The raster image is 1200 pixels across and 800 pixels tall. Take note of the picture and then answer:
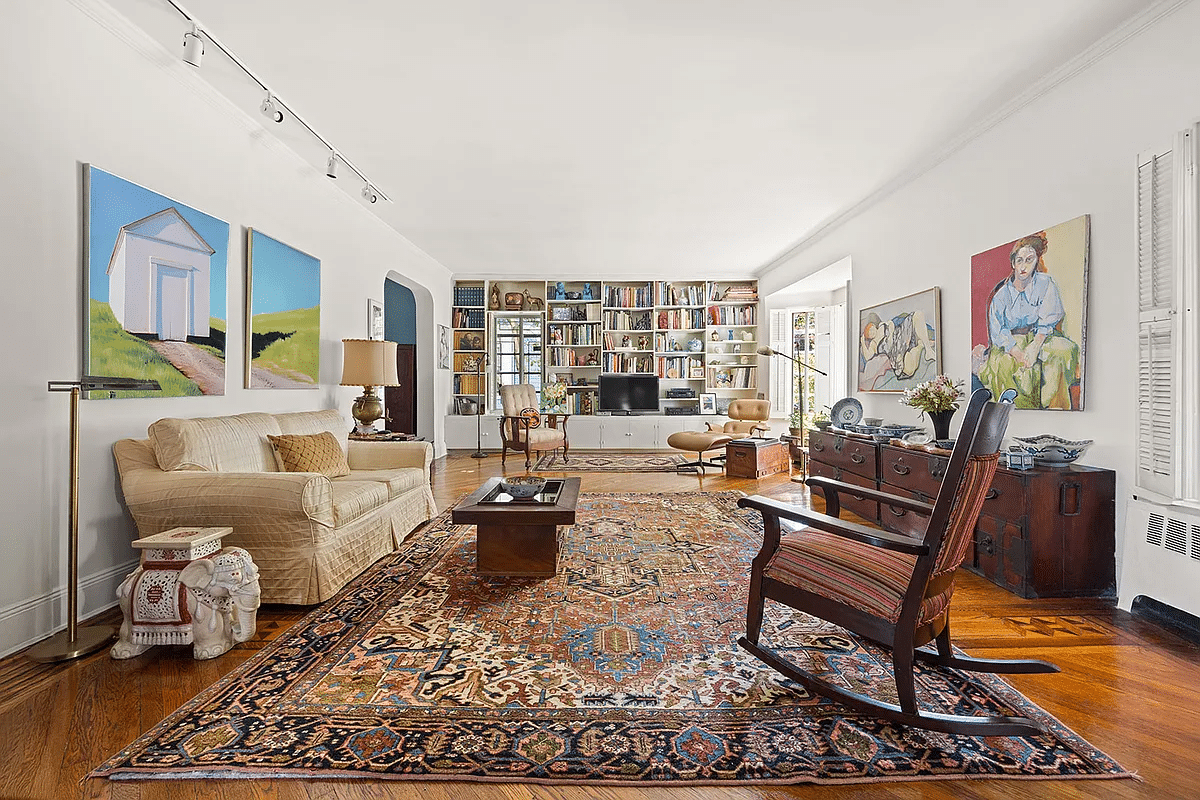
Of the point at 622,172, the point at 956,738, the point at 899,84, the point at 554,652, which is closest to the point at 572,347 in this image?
the point at 622,172

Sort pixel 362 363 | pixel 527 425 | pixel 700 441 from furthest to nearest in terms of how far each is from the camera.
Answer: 1. pixel 527 425
2. pixel 700 441
3. pixel 362 363

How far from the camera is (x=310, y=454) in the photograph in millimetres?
3801

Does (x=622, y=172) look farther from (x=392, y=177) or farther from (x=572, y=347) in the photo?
(x=572, y=347)

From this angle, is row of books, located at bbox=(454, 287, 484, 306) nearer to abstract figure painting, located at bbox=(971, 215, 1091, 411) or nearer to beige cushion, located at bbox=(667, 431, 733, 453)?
beige cushion, located at bbox=(667, 431, 733, 453)

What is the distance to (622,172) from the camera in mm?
4965

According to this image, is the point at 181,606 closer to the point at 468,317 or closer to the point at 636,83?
the point at 636,83

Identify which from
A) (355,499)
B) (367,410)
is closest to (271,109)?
(355,499)

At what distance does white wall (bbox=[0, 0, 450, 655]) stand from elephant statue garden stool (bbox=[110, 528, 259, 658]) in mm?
515

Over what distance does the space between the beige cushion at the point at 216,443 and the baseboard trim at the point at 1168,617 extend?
438 centimetres

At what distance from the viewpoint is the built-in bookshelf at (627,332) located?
9.59m

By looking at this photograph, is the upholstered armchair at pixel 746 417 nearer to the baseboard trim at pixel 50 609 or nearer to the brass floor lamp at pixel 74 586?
the baseboard trim at pixel 50 609

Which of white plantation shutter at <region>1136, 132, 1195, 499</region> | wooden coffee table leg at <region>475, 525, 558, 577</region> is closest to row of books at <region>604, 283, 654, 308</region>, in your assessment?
wooden coffee table leg at <region>475, 525, 558, 577</region>

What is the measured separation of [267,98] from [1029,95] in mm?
4427

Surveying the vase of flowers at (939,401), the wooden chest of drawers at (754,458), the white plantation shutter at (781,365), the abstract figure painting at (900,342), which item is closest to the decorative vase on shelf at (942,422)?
the vase of flowers at (939,401)
